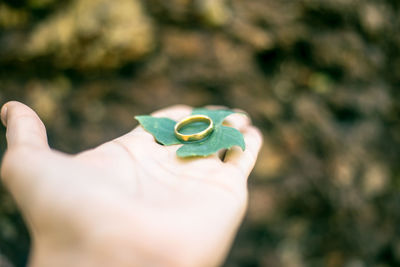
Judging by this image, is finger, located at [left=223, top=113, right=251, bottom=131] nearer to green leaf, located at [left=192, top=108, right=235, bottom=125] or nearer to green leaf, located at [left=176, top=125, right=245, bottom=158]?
green leaf, located at [left=192, top=108, right=235, bottom=125]

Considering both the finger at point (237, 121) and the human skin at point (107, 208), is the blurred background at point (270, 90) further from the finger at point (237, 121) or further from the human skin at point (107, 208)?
the human skin at point (107, 208)

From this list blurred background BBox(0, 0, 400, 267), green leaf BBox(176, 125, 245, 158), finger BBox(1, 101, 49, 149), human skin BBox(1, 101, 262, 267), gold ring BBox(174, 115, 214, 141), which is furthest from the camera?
blurred background BBox(0, 0, 400, 267)

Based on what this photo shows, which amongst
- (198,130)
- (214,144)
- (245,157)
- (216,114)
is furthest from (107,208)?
(216,114)

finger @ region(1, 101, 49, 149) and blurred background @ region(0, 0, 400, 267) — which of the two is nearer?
finger @ region(1, 101, 49, 149)

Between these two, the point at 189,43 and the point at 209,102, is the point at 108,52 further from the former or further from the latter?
the point at 209,102

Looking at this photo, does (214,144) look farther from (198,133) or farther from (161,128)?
(161,128)

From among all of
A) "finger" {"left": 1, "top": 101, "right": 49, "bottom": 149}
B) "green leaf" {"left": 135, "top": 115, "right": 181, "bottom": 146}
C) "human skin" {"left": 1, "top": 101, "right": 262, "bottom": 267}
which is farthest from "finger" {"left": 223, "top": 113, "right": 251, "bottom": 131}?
"finger" {"left": 1, "top": 101, "right": 49, "bottom": 149}

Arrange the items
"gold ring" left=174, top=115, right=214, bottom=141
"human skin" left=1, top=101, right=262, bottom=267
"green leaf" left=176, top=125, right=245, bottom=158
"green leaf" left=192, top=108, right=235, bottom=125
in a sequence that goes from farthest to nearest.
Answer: "green leaf" left=192, top=108, right=235, bottom=125 → "gold ring" left=174, top=115, right=214, bottom=141 → "green leaf" left=176, top=125, right=245, bottom=158 → "human skin" left=1, top=101, right=262, bottom=267
